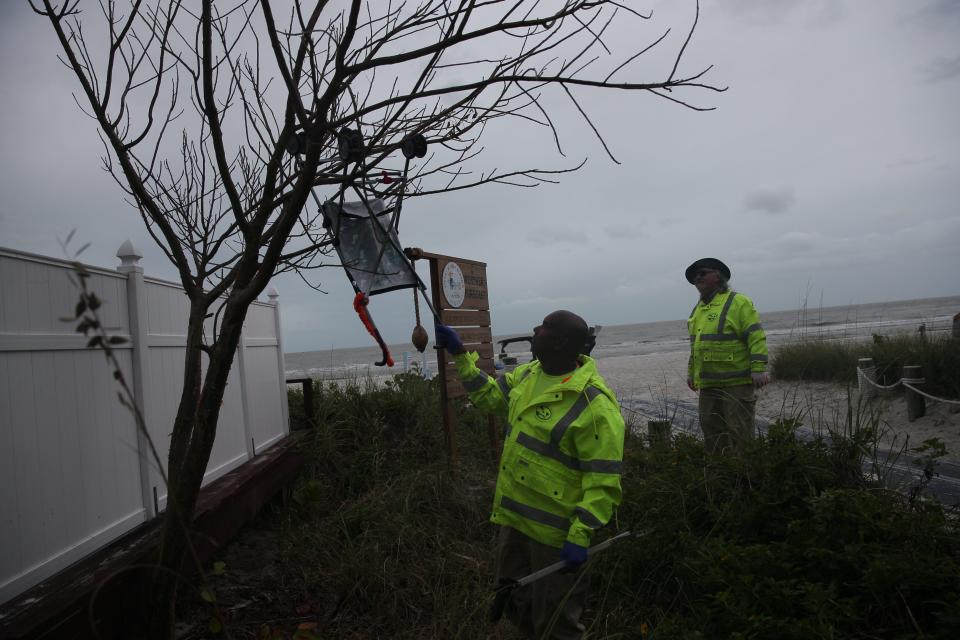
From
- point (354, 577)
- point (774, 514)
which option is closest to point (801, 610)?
point (774, 514)

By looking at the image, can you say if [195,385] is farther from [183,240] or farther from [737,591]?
[737,591]

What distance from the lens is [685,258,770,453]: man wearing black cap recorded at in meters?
5.87

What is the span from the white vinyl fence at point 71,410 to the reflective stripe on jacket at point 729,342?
4.37m

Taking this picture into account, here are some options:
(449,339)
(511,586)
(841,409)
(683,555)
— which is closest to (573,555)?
(511,586)

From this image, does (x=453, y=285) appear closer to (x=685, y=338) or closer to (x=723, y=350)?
(x=723, y=350)

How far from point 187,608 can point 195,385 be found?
1.68 metres

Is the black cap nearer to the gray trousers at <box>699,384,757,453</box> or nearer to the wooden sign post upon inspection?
the gray trousers at <box>699,384,757,453</box>

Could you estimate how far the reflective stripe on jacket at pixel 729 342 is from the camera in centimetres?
589

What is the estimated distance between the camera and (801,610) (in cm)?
289

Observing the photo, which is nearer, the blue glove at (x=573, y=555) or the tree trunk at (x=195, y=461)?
the tree trunk at (x=195, y=461)

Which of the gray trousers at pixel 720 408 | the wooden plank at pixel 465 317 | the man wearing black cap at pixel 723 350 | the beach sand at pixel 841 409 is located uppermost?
the wooden plank at pixel 465 317

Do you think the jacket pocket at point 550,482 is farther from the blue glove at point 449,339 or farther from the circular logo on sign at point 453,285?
the circular logo on sign at point 453,285

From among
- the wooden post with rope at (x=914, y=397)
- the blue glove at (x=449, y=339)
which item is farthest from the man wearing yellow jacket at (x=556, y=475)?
the wooden post with rope at (x=914, y=397)

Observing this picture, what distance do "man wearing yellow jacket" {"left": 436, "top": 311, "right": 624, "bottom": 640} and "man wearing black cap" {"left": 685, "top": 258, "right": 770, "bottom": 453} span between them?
2.93 meters
